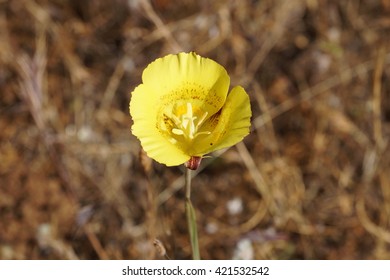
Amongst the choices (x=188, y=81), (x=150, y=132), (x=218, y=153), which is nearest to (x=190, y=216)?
(x=150, y=132)

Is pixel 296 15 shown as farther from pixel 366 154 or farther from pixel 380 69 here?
pixel 366 154

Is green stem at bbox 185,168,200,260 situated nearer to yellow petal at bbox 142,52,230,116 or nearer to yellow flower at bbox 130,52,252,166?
yellow flower at bbox 130,52,252,166

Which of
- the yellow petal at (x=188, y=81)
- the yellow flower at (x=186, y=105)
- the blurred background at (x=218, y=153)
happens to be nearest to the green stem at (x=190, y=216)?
the yellow flower at (x=186, y=105)

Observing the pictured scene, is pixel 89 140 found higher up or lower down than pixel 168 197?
higher up

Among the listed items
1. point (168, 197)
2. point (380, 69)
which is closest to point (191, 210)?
point (168, 197)

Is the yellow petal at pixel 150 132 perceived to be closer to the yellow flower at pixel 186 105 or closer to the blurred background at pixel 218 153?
the yellow flower at pixel 186 105

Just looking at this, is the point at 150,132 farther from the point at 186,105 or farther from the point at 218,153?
Result: the point at 218,153
